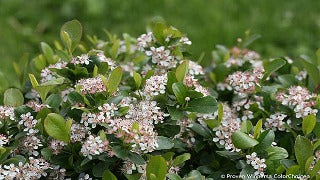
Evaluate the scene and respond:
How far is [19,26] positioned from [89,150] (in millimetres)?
3070

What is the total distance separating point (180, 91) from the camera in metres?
1.47

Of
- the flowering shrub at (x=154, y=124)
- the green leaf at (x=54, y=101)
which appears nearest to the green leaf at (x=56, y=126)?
the flowering shrub at (x=154, y=124)

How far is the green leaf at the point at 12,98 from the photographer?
1631 millimetres

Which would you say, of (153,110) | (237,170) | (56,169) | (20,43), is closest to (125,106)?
(153,110)

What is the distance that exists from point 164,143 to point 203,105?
165mm

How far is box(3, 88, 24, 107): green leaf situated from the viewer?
1.63 metres

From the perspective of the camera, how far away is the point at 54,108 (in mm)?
1612

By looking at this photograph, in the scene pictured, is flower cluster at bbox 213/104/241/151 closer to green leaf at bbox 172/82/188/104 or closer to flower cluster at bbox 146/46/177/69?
green leaf at bbox 172/82/188/104

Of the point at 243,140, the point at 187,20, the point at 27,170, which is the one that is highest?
the point at 243,140

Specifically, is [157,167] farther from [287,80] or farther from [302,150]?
[287,80]

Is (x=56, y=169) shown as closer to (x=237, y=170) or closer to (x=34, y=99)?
(x=34, y=99)

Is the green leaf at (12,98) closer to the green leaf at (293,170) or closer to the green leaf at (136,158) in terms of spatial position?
the green leaf at (136,158)

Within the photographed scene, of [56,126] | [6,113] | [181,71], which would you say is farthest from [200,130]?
[6,113]

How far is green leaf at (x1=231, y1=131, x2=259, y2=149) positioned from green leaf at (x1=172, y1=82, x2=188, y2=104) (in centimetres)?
17
